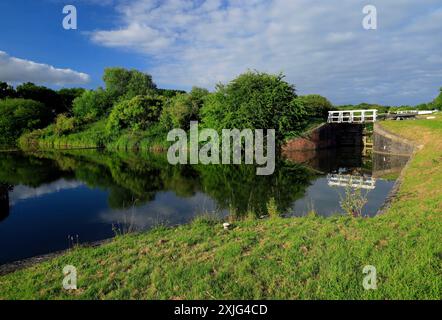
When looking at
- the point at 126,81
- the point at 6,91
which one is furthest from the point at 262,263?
the point at 6,91

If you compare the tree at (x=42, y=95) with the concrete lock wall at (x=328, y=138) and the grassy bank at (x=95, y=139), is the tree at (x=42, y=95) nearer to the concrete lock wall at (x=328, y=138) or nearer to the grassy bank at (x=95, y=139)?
the grassy bank at (x=95, y=139)

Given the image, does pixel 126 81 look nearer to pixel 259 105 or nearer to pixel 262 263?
pixel 259 105

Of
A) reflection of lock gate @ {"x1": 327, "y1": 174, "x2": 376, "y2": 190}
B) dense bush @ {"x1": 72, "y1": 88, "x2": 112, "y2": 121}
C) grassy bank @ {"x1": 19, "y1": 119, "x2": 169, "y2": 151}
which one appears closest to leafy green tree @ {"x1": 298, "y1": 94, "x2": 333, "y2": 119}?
grassy bank @ {"x1": 19, "y1": 119, "x2": 169, "y2": 151}

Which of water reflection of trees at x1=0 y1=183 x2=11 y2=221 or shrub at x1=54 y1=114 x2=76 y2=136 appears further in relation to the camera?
shrub at x1=54 y1=114 x2=76 y2=136

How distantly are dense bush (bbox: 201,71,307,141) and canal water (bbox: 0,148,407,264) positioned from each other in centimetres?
505

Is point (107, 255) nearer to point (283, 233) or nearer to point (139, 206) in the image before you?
point (283, 233)

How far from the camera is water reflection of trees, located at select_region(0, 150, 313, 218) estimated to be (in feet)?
53.5

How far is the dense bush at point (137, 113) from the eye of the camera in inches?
1923

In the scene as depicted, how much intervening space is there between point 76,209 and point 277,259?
39.5 feet

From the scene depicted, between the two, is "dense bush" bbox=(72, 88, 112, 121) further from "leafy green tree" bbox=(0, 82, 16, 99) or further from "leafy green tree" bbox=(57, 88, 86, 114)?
"leafy green tree" bbox=(0, 82, 16, 99)

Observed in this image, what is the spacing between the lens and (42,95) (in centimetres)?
7031

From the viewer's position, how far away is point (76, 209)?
15.5m

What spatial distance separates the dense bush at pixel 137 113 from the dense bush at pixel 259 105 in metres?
16.5

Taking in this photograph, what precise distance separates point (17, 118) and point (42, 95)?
51.1 feet
